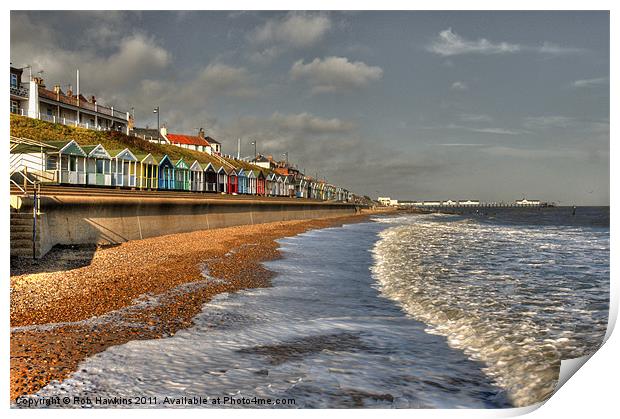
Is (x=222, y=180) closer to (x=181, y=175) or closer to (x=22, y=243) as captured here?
(x=181, y=175)

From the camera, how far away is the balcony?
5691 cm

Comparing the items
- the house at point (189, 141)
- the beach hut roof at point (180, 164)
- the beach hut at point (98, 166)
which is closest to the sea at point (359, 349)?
the beach hut at point (98, 166)

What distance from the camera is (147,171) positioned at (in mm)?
46188

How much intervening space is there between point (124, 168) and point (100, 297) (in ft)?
117

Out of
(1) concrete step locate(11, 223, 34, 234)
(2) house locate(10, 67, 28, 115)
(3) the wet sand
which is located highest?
(2) house locate(10, 67, 28, 115)

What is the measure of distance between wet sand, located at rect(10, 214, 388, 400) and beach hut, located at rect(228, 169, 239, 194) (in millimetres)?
48779

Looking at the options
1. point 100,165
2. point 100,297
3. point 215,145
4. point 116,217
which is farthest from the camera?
point 215,145

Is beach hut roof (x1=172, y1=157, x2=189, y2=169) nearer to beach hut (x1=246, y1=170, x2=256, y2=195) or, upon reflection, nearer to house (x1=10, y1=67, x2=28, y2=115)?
beach hut (x1=246, y1=170, x2=256, y2=195)

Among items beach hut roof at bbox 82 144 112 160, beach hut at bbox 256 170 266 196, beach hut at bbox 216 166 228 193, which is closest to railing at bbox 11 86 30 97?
beach hut at bbox 216 166 228 193

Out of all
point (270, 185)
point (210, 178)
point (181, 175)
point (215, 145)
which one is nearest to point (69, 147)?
point (181, 175)

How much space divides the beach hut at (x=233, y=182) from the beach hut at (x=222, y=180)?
1.48 m

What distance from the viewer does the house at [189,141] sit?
108m

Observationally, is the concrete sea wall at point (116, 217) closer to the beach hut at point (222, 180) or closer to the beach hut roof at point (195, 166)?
the beach hut roof at point (195, 166)

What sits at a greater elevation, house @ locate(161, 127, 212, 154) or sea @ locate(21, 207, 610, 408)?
house @ locate(161, 127, 212, 154)
